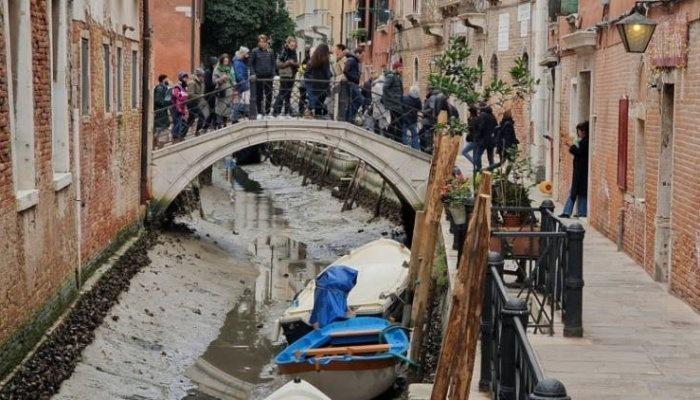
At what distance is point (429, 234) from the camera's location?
52.6 ft

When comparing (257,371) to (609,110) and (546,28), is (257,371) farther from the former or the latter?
(546,28)

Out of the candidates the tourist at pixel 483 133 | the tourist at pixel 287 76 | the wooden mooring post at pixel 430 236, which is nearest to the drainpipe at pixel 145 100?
the tourist at pixel 287 76

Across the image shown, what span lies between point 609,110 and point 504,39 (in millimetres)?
11331

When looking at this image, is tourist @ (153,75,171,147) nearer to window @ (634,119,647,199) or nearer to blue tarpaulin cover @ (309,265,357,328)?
blue tarpaulin cover @ (309,265,357,328)

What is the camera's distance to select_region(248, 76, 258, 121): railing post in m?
23.9

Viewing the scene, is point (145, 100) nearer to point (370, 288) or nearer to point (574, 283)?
point (370, 288)

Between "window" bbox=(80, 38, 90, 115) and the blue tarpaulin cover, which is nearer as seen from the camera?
the blue tarpaulin cover

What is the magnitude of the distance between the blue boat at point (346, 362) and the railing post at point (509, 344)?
648cm

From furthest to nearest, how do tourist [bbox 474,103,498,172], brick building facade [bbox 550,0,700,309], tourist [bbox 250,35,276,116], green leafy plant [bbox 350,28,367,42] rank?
1. green leafy plant [bbox 350,28,367,42]
2. tourist [bbox 250,35,276,116]
3. tourist [bbox 474,103,498,172]
4. brick building facade [bbox 550,0,700,309]

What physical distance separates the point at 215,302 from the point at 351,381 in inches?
234

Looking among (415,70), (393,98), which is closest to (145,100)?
(393,98)

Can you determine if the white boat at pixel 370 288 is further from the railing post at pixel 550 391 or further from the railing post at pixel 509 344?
the railing post at pixel 550 391

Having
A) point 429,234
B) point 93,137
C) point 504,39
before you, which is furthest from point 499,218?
point 504,39

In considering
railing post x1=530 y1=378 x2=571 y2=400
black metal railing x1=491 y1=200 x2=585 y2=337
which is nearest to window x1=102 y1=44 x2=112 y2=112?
black metal railing x1=491 y1=200 x2=585 y2=337
